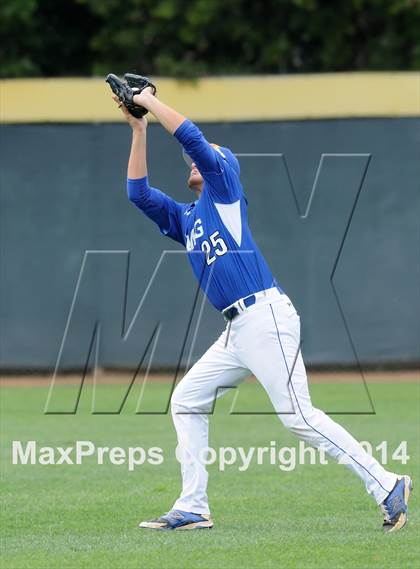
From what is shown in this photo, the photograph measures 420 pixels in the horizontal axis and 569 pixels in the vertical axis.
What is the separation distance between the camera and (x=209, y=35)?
1911cm

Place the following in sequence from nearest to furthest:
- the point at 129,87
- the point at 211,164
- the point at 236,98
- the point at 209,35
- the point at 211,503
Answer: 1. the point at 211,164
2. the point at 129,87
3. the point at 211,503
4. the point at 236,98
5. the point at 209,35

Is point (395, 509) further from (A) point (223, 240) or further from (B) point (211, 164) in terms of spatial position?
(B) point (211, 164)

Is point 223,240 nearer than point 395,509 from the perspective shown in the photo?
No

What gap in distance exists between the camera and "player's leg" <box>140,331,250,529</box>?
6.91 meters

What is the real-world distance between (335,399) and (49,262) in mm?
4008

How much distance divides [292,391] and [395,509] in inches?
33.6

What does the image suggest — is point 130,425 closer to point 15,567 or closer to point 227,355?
point 227,355

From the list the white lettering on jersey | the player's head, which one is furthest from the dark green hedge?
the white lettering on jersey

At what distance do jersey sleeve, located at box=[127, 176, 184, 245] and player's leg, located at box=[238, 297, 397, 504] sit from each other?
84 centimetres

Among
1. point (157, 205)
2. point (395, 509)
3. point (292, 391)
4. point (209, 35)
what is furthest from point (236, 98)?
point (395, 509)

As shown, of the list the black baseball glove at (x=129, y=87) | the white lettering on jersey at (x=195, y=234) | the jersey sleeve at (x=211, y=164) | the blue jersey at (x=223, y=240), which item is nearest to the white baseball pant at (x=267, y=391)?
the blue jersey at (x=223, y=240)

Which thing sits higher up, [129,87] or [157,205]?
[129,87]

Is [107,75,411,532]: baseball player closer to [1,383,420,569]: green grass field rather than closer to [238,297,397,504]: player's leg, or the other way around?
[238,297,397,504]: player's leg

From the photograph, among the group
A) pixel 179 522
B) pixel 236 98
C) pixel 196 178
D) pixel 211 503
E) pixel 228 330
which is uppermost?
pixel 236 98
